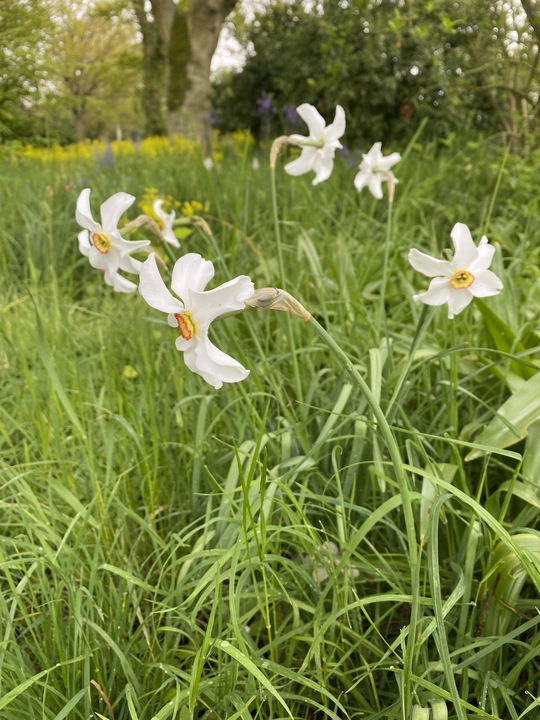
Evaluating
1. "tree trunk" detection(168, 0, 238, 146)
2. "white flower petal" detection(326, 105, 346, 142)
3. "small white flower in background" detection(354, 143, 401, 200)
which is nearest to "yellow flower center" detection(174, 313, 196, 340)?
"white flower petal" detection(326, 105, 346, 142)

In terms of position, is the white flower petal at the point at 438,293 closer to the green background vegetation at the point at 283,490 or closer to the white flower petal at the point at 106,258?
the green background vegetation at the point at 283,490

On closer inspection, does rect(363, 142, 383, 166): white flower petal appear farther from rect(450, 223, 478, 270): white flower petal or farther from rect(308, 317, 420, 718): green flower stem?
rect(308, 317, 420, 718): green flower stem

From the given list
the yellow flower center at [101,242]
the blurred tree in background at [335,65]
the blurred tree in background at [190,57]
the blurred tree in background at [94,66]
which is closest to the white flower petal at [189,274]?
the yellow flower center at [101,242]

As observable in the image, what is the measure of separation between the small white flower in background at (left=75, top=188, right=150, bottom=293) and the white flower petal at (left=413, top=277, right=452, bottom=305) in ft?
1.66

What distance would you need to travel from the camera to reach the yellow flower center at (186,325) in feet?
2.53

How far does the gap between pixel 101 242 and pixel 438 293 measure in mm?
641

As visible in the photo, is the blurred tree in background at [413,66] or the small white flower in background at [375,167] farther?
the blurred tree in background at [413,66]

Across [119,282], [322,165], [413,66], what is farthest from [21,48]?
[119,282]

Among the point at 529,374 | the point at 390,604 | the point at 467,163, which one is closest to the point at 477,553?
the point at 390,604

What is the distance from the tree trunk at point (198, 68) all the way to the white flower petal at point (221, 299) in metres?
5.89

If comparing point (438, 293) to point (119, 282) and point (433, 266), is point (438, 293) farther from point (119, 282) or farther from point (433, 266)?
point (119, 282)

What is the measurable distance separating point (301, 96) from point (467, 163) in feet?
10.4

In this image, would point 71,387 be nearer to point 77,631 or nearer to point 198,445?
point 198,445

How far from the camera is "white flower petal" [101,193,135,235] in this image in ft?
3.65
